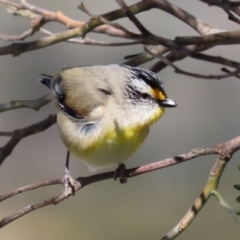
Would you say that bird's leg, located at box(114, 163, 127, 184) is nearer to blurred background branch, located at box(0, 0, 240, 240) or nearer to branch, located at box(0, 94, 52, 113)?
blurred background branch, located at box(0, 0, 240, 240)

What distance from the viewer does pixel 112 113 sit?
2570 mm

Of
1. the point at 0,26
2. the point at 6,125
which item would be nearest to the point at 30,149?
the point at 6,125

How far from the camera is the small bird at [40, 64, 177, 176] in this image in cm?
251

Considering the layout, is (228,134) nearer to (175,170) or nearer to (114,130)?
(175,170)

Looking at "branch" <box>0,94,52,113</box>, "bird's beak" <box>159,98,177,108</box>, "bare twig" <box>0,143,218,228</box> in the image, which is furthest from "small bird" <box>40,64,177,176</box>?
"bare twig" <box>0,143,218,228</box>

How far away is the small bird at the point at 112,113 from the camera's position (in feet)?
8.24

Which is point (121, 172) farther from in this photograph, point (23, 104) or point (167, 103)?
point (23, 104)

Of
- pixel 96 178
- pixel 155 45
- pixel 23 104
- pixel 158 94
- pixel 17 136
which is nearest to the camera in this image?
pixel 155 45

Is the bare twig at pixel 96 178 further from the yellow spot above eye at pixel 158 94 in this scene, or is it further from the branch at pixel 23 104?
the yellow spot above eye at pixel 158 94

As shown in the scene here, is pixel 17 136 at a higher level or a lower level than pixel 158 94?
lower

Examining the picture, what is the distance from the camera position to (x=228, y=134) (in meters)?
5.95

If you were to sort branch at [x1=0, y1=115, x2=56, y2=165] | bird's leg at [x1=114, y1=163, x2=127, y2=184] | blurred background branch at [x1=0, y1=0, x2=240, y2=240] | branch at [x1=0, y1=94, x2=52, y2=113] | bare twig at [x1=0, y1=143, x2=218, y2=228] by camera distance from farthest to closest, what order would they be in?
bird's leg at [x1=114, y1=163, x2=127, y2=184], branch at [x1=0, y1=115, x2=56, y2=165], branch at [x1=0, y1=94, x2=52, y2=113], bare twig at [x1=0, y1=143, x2=218, y2=228], blurred background branch at [x1=0, y1=0, x2=240, y2=240]

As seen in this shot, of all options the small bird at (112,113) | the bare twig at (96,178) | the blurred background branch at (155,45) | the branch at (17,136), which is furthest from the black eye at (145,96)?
the bare twig at (96,178)

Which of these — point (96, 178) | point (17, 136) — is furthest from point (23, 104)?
point (96, 178)
